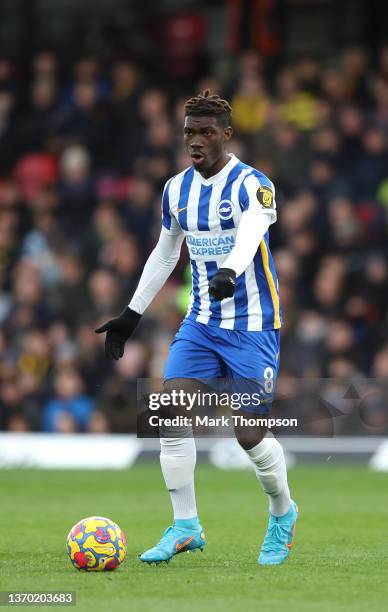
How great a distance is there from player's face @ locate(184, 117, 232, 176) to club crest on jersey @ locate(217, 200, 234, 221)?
Result: 204 mm

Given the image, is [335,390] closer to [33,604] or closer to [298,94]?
[298,94]

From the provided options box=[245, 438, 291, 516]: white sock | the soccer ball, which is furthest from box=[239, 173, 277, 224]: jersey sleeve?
the soccer ball

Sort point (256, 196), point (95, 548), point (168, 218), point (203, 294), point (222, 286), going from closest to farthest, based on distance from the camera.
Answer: point (222, 286)
point (95, 548)
point (256, 196)
point (203, 294)
point (168, 218)

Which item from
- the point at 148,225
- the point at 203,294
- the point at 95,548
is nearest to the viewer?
the point at 95,548

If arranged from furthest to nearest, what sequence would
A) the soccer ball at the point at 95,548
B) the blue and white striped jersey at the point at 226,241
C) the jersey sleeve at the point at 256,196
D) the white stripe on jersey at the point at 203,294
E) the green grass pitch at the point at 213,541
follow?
the white stripe on jersey at the point at 203,294 < the blue and white striped jersey at the point at 226,241 < the jersey sleeve at the point at 256,196 < the soccer ball at the point at 95,548 < the green grass pitch at the point at 213,541

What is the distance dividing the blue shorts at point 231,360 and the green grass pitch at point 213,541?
90 cm

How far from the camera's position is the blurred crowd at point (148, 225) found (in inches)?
543

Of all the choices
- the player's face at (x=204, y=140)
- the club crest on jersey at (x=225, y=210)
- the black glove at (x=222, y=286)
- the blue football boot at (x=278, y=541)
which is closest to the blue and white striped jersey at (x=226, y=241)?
the club crest on jersey at (x=225, y=210)

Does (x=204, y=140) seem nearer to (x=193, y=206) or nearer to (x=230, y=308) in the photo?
(x=193, y=206)

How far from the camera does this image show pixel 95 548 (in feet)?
21.9

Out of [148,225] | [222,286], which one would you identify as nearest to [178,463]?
[222,286]

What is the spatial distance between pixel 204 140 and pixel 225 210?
37 cm

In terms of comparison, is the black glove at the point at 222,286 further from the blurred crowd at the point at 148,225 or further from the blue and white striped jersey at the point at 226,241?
the blurred crowd at the point at 148,225

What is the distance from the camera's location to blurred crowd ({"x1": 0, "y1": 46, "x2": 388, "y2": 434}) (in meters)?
13.8
